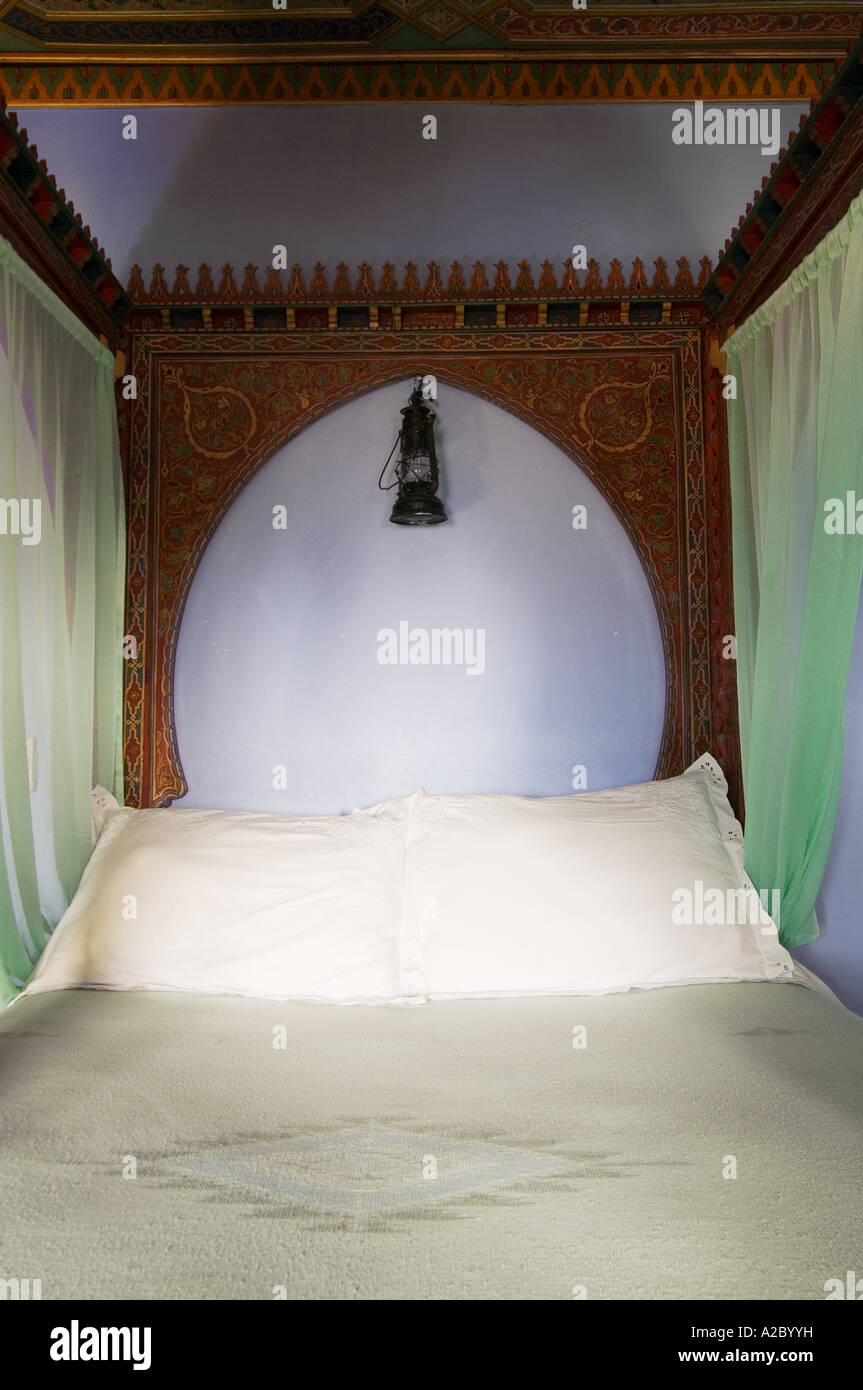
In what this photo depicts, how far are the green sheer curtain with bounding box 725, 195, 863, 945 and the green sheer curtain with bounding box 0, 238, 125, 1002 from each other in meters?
1.73

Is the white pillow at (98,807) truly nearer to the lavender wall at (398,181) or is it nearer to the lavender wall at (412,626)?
the lavender wall at (412,626)

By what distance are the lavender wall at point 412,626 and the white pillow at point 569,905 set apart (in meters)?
0.39

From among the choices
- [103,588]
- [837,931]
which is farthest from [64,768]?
[837,931]

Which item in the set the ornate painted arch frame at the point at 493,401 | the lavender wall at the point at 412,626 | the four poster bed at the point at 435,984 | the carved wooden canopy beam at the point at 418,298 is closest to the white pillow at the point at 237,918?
the four poster bed at the point at 435,984

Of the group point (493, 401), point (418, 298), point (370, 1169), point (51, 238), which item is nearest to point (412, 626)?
point (493, 401)

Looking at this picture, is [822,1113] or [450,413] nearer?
[822,1113]

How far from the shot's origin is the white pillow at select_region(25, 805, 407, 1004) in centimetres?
230

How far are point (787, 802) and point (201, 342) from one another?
2.12m

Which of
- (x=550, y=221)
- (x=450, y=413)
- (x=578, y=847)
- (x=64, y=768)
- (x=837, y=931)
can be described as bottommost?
(x=837, y=931)

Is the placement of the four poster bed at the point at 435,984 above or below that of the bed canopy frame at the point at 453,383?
below

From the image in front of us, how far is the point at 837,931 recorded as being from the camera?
2.65m

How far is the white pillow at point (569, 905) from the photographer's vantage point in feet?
7.55

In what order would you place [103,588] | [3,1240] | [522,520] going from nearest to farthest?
[3,1240] < [103,588] < [522,520]
